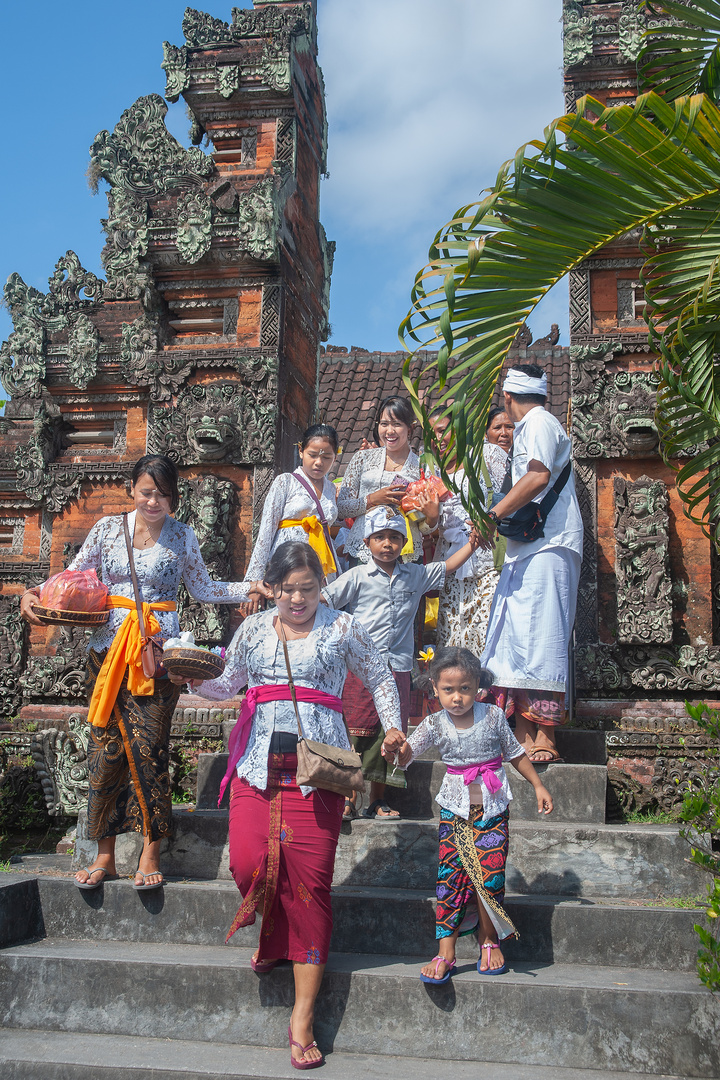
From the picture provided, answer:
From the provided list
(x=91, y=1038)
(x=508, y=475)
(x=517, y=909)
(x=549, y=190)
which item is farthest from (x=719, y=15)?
(x=91, y=1038)

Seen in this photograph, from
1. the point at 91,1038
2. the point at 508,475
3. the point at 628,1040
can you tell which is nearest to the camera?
the point at 628,1040

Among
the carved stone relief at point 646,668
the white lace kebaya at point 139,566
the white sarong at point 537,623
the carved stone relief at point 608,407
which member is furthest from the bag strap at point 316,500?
the carved stone relief at point 608,407

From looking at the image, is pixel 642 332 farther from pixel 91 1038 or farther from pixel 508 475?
pixel 91 1038

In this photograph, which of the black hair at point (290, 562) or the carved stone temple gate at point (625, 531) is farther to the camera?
the carved stone temple gate at point (625, 531)

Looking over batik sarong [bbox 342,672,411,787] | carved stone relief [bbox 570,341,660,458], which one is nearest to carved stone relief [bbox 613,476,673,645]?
carved stone relief [bbox 570,341,660,458]

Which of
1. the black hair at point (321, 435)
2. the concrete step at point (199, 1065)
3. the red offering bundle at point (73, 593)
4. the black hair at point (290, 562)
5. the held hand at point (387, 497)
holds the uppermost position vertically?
the black hair at point (321, 435)

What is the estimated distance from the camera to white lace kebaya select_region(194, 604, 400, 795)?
11.2 feet

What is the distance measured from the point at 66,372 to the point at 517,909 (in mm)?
5136

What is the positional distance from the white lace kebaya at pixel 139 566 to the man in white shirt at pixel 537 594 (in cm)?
138

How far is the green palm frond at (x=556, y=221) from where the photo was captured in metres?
3.55

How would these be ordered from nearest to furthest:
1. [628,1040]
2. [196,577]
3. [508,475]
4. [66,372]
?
[628,1040] → [196,577] → [508,475] → [66,372]

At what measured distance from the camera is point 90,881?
153 inches

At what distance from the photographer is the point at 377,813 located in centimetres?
431

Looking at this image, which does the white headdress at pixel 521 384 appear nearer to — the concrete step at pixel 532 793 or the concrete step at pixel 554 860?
the concrete step at pixel 532 793
